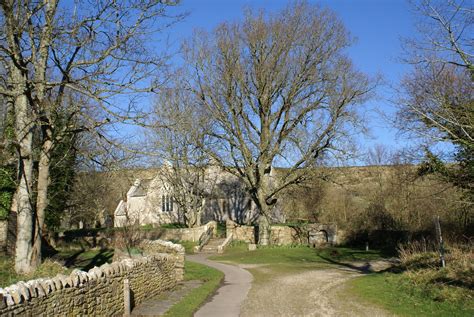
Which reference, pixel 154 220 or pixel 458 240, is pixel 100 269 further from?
pixel 154 220

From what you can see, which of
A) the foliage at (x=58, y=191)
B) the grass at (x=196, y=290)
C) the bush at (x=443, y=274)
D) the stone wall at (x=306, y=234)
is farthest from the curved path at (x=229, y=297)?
the stone wall at (x=306, y=234)

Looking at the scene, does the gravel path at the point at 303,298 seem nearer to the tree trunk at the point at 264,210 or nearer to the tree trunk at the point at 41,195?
the tree trunk at the point at 41,195

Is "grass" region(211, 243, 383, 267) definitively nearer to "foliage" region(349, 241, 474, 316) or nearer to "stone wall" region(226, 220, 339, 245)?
"stone wall" region(226, 220, 339, 245)

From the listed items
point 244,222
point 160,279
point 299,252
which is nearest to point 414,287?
point 160,279

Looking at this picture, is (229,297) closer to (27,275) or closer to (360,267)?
(27,275)

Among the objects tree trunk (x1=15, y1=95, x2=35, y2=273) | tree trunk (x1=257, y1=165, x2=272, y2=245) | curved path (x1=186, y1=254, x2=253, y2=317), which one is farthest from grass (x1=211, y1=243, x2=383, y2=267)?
tree trunk (x1=15, y1=95, x2=35, y2=273)

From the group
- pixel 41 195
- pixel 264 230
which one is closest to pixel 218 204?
pixel 264 230

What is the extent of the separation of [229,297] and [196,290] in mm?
1414

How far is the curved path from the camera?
37.7 ft

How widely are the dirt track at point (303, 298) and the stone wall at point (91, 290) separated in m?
2.89

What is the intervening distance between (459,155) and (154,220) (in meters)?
38.3

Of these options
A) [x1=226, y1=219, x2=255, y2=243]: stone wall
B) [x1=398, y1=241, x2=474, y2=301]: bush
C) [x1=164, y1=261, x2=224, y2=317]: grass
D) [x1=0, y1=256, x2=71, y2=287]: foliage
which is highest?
[x1=226, y1=219, x2=255, y2=243]: stone wall

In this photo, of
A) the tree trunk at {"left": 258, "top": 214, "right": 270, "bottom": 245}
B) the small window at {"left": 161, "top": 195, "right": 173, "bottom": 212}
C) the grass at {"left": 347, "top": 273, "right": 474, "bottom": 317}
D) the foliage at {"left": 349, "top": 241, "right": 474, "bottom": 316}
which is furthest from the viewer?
the small window at {"left": 161, "top": 195, "right": 173, "bottom": 212}

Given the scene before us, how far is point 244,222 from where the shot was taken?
4994cm
